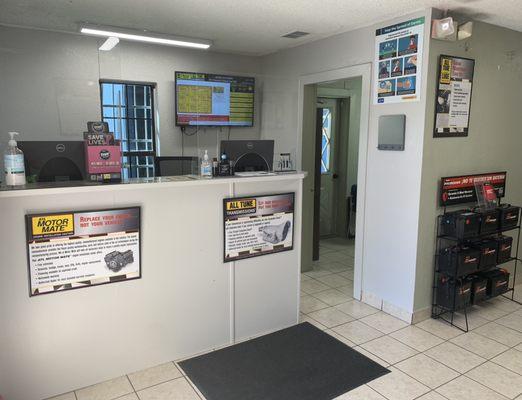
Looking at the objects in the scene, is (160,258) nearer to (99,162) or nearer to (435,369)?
(99,162)

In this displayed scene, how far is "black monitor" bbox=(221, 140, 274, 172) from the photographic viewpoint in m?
3.27

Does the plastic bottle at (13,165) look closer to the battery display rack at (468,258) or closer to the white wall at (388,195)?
the white wall at (388,195)

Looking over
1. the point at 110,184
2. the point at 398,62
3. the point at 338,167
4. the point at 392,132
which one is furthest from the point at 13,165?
the point at 338,167

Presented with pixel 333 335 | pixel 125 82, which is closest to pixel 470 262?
pixel 333 335

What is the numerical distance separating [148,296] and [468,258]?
262 cm

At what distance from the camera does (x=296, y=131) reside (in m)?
4.77

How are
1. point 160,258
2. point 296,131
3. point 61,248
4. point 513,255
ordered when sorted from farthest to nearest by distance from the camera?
point 296,131, point 513,255, point 160,258, point 61,248

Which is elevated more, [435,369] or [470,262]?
[470,262]

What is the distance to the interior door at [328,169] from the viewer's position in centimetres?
611

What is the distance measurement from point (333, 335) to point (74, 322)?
1.96 m

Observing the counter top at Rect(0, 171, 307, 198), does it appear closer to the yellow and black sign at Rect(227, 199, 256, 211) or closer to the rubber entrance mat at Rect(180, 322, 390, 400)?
the yellow and black sign at Rect(227, 199, 256, 211)

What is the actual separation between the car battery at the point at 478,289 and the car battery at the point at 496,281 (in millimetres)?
73

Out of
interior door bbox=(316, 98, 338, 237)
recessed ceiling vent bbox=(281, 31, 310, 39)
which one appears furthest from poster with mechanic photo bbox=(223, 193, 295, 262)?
interior door bbox=(316, 98, 338, 237)

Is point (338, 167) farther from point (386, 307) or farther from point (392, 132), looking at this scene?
point (386, 307)
